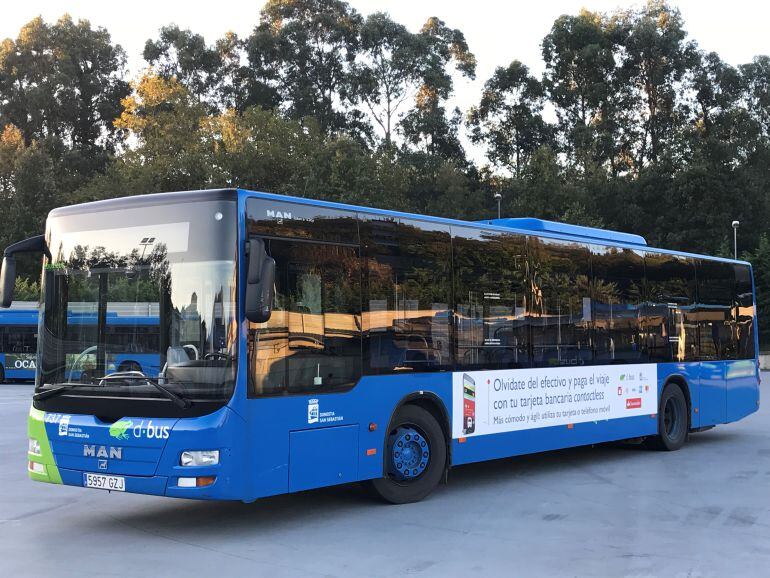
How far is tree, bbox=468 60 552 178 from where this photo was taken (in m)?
68.4

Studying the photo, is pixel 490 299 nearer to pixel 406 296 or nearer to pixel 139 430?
pixel 406 296

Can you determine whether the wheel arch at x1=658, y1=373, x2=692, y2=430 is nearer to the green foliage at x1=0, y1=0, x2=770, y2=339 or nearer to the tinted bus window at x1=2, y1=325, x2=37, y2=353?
the tinted bus window at x1=2, y1=325, x2=37, y2=353

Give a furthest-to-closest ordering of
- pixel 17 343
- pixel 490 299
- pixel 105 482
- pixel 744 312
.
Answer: pixel 17 343, pixel 744 312, pixel 490 299, pixel 105 482

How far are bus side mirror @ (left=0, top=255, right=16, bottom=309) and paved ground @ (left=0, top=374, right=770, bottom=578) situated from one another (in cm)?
204

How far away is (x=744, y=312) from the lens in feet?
54.3

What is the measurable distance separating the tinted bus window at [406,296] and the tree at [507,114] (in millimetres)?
58998

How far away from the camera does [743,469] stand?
1248 cm

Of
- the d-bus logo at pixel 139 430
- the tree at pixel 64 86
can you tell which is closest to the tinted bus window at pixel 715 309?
the d-bus logo at pixel 139 430

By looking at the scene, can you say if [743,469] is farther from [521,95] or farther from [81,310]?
[521,95]

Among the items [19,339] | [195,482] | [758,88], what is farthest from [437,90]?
[195,482]

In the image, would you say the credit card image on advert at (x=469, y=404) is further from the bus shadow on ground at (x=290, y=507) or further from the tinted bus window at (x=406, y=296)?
the bus shadow on ground at (x=290, y=507)

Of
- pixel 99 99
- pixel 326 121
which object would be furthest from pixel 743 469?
pixel 99 99

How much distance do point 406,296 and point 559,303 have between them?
10.1ft

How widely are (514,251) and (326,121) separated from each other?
183 ft
